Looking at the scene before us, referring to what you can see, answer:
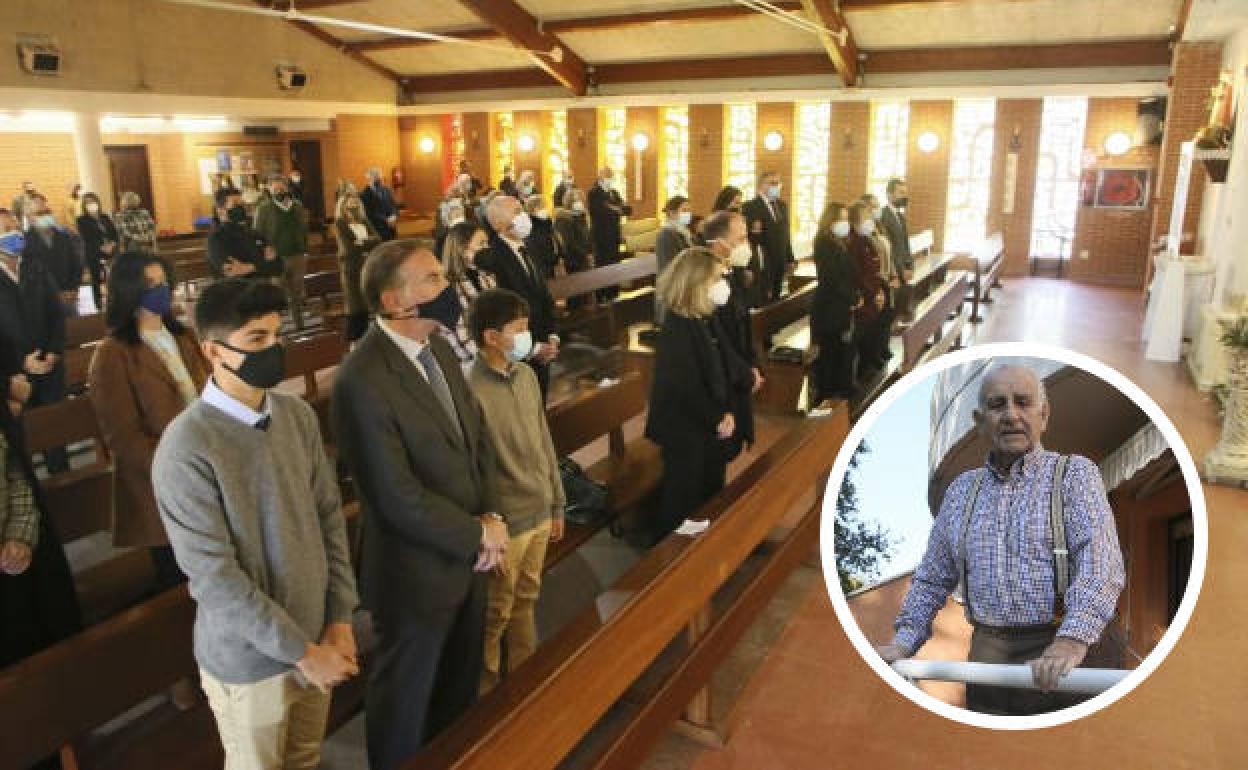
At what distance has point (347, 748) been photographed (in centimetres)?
309

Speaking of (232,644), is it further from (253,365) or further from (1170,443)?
(1170,443)

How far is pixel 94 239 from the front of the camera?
11102mm

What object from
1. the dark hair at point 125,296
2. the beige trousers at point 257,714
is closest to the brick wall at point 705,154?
the dark hair at point 125,296

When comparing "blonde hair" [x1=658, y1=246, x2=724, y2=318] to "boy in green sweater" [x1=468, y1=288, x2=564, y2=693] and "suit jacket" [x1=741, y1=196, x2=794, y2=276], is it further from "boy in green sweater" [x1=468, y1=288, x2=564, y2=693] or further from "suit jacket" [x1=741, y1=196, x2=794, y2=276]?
"suit jacket" [x1=741, y1=196, x2=794, y2=276]

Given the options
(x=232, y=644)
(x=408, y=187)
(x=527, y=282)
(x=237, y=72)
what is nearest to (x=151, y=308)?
(x=232, y=644)

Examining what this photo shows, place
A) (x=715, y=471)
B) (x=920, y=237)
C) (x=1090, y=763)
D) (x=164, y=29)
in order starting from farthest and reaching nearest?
(x=164, y=29), (x=920, y=237), (x=715, y=471), (x=1090, y=763)

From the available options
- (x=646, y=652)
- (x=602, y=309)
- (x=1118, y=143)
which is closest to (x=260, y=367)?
(x=646, y=652)

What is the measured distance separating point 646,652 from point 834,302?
4413mm

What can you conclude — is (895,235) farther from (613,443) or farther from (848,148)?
(848,148)

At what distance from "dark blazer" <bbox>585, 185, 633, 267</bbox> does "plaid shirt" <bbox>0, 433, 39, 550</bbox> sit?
9316 millimetres

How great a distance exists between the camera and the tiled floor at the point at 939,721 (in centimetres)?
295

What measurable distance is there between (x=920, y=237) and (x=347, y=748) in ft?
36.8

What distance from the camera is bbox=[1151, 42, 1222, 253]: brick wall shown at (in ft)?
33.9

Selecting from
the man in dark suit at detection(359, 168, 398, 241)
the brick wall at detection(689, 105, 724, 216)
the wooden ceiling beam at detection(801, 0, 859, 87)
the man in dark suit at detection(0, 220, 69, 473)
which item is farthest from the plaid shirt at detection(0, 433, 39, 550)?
the brick wall at detection(689, 105, 724, 216)
